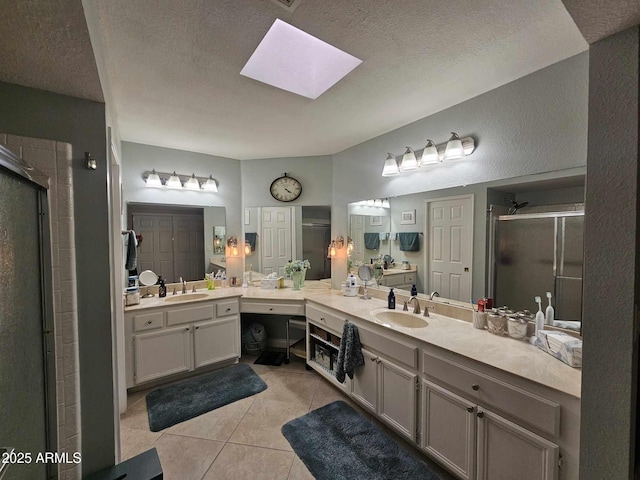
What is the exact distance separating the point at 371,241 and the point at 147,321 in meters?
2.35

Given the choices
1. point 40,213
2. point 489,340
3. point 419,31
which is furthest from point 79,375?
point 419,31

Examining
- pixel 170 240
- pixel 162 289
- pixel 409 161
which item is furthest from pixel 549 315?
pixel 170 240

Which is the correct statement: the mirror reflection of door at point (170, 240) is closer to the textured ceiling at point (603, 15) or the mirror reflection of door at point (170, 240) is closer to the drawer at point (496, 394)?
the drawer at point (496, 394)

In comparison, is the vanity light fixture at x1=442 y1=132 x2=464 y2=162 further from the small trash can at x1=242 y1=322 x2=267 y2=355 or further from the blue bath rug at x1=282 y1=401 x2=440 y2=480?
the small trash can at x1=242 y1=322 x2=267 y2=355

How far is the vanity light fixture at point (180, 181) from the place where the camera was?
2.98m

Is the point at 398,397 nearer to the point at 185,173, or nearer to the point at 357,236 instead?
the point at 357,236

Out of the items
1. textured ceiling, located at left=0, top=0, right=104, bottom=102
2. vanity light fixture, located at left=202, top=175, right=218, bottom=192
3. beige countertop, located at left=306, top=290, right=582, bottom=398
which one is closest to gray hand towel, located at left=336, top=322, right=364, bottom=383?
beige countertop, located at left=306, top=290, right=582, bottom=398

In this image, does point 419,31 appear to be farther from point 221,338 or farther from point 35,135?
point 221,338

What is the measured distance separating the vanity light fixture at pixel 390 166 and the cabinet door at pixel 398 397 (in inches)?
64.1

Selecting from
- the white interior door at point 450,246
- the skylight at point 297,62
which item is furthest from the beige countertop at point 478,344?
the skylight at point 297,62

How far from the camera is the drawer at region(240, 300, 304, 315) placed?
294 cm

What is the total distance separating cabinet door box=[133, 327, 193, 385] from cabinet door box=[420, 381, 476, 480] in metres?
2.28

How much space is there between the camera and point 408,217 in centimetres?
251

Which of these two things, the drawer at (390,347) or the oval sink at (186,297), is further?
the oval sink at (186,297)
